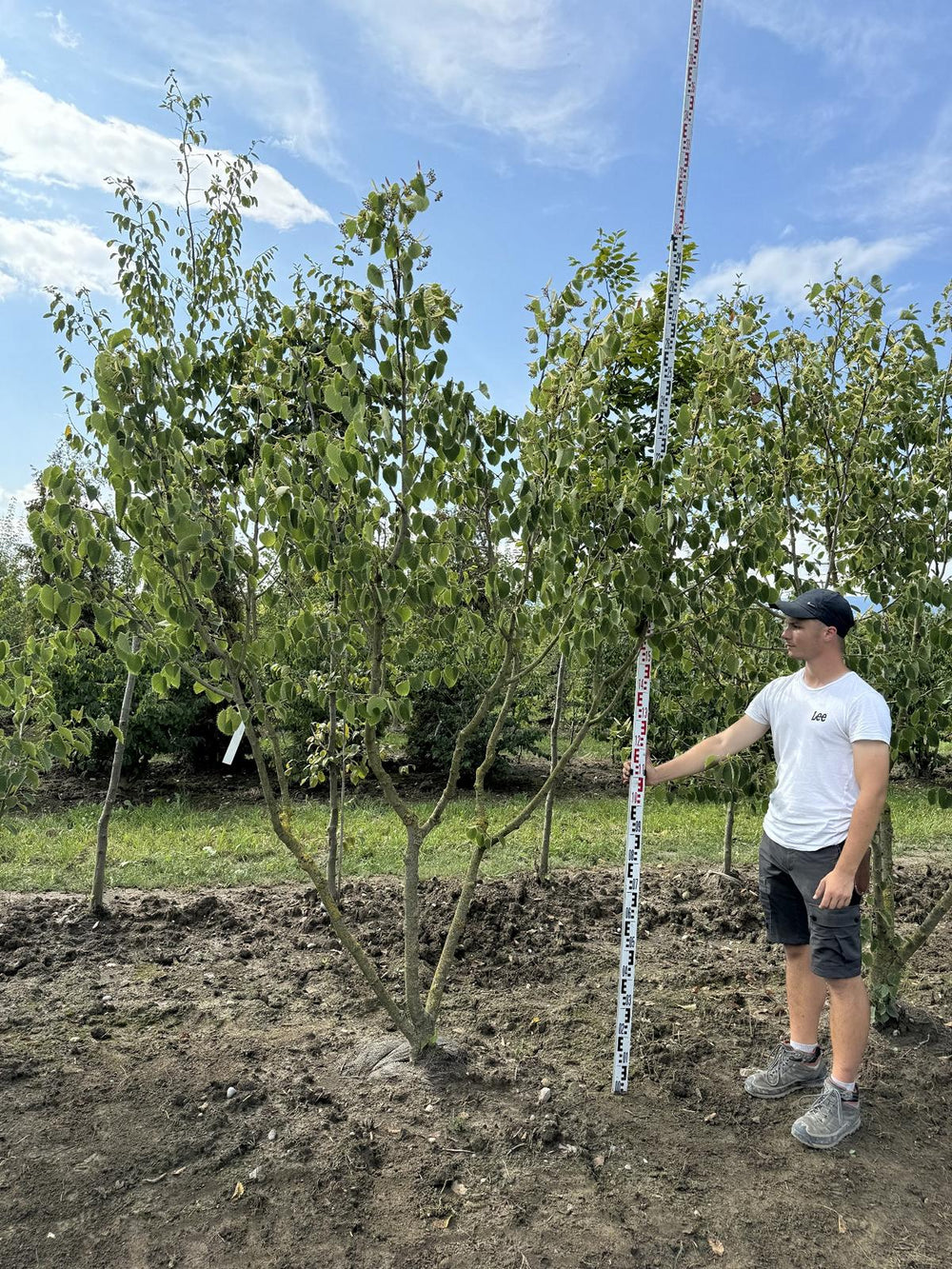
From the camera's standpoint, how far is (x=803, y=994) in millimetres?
3654

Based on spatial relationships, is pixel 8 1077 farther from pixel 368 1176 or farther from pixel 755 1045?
pixel 755 1045

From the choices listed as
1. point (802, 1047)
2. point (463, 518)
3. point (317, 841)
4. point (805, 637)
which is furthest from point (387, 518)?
point (317, 841)

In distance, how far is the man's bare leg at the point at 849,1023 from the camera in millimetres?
3316

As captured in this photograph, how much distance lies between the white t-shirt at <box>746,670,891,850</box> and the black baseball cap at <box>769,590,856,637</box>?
0.22 meters

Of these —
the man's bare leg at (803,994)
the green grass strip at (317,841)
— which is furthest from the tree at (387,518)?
the green grass strip at (317,841)

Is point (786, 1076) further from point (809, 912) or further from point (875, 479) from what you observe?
point (875, 479)

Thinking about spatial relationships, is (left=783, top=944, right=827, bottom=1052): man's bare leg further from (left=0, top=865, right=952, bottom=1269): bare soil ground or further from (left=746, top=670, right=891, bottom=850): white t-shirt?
(left=746, top=670, right=891, bottom=850): white t-shirt

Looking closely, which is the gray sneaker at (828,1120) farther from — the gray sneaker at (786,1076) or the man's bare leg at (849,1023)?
the gray sneaker at (786,1076)

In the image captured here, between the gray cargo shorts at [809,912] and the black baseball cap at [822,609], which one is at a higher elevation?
the black baseball cap at [822,609]

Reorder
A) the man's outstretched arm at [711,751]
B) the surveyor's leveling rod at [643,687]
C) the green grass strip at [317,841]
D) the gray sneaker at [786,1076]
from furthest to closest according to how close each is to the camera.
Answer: the green grass strip at [317,841]
the man's outstretched arm at [711,751]
the gray sneaker at [786,1076]
the surveyor's leveling rod at [643,687]

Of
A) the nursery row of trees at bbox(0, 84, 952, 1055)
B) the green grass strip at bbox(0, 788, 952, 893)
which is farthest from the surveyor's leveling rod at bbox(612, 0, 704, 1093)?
the green grass strip at bbox(0, 788, 952, 893)

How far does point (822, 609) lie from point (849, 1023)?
1.56 metres

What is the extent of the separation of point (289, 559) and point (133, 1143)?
7.31 ft

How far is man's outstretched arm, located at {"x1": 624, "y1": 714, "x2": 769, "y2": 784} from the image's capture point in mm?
3705
